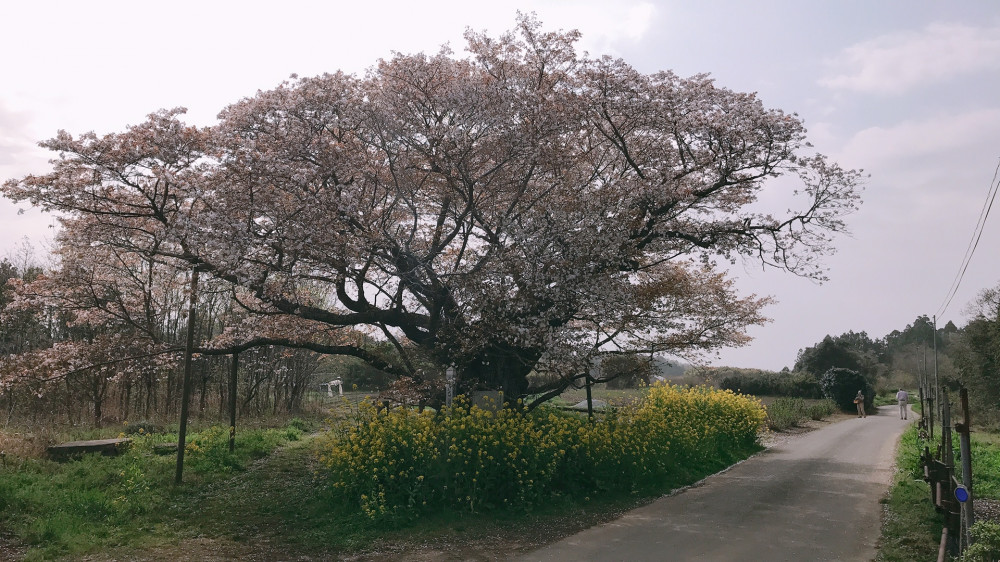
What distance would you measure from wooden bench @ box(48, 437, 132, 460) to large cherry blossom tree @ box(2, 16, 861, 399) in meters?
2.11

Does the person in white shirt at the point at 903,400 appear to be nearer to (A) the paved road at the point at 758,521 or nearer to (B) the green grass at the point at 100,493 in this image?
(A) the paved road at the point at 758,521

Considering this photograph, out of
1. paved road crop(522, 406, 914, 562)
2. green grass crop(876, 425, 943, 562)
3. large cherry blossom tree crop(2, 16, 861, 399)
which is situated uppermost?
large cherry blossom tree crop(2, 16, 861, 399)

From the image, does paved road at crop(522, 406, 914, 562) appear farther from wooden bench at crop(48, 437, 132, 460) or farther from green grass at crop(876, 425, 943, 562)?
wooden bench at crop(48, 437, 132, 460)

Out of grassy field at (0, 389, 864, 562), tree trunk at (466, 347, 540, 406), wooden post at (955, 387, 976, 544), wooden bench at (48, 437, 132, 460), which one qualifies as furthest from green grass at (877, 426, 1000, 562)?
wooden bench at (48, 437, 132, 460)

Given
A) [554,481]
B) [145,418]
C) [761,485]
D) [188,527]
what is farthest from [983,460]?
[145,418]

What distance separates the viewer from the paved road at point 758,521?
21.8 ft

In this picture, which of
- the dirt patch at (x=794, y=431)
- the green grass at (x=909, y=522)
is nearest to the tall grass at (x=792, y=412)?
the dirt patch at (x=794, y=431)

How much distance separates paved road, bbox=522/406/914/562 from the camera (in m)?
6.63

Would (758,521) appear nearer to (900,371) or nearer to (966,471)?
(966,471)

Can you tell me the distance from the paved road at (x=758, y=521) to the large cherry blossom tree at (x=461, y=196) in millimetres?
2575

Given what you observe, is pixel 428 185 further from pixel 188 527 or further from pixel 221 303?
pixel 221 303

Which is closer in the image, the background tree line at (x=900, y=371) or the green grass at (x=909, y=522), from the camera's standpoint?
the green grass at (x=909, y=522)

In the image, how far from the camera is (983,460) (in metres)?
11.7

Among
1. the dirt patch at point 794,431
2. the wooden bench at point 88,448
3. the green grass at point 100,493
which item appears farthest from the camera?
the dirt patch at point 794,431
